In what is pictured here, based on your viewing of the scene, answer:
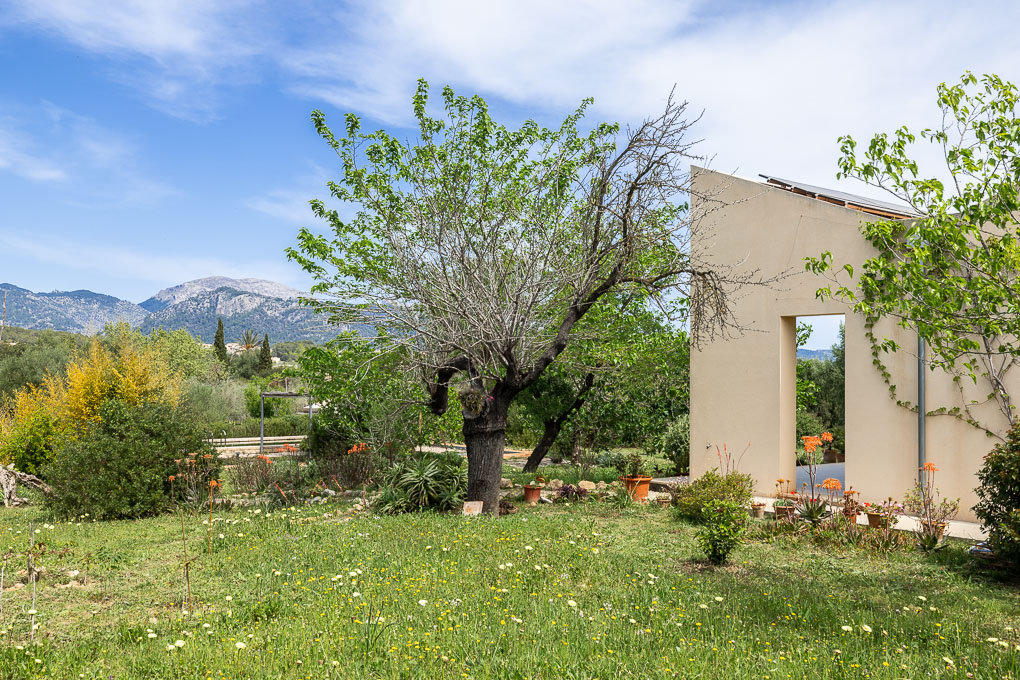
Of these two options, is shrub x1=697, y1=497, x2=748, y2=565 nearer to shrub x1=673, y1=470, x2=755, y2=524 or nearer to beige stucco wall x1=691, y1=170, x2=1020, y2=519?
shrub x1=673, y1=470, x2=755, y2=524

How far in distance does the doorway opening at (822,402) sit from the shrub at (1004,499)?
6481 mm

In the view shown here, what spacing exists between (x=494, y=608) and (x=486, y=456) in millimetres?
4458

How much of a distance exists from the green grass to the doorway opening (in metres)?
6.94

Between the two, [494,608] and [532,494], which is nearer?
[494,608]

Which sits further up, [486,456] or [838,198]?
[838,198]

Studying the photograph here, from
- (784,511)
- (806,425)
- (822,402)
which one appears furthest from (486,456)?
(822,402)

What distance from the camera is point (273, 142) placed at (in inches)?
738

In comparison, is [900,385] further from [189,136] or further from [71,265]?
[71,265]

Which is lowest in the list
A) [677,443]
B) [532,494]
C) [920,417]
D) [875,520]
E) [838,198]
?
[532,494]

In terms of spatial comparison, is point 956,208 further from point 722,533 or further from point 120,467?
point 120,467

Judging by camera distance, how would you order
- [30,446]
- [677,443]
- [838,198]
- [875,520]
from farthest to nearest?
[677,443] → [30,446] → [838,198] → [875,520]

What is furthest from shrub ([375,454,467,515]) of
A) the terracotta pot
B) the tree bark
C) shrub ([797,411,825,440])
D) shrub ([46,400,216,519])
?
shrub ([797,411,825,440])

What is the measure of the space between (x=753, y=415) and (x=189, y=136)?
30485mm

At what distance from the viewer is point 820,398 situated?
20.3 meters
